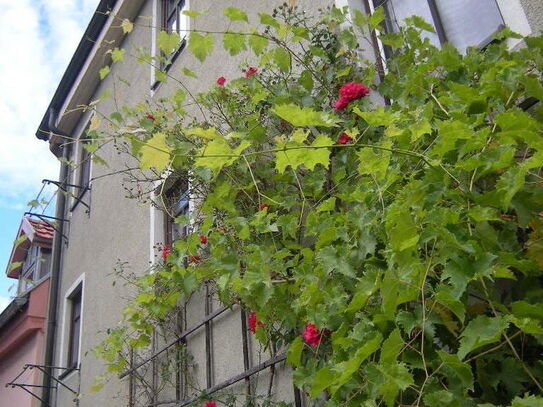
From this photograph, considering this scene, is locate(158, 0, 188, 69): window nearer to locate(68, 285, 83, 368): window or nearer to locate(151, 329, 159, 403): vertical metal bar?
locate(151, 329, 159, 403): vertical metal bar

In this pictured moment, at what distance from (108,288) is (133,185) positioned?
3.63ft

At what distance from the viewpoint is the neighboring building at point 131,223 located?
3314mm

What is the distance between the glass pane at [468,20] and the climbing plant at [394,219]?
0.21 m

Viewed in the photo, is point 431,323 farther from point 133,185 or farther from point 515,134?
point 133,185

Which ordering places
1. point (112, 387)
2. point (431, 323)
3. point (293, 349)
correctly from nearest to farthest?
point (431, 323)
point (293, 349)
point (112, 387)

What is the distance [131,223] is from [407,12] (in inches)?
145

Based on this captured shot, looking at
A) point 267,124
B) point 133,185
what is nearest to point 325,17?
point 267,124

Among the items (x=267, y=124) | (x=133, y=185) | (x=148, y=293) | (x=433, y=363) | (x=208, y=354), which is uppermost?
(x=133, y=185)

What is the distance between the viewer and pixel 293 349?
2.63 meters

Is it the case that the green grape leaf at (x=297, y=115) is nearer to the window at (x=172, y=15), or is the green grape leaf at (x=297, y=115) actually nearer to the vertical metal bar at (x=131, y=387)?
the vertical metal bar at (x=131, y=387)

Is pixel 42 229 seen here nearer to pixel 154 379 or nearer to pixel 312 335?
pixel 154 379

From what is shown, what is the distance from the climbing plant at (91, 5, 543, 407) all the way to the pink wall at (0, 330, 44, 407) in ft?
19.6

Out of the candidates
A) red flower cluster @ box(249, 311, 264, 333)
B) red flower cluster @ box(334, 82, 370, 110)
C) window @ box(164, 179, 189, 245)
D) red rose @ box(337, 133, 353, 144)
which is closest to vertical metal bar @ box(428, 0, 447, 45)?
red flower cluster @ box(334, 82, 370, 110)

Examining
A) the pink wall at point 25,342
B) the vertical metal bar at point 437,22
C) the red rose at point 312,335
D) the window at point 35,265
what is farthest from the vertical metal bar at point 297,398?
the window at point 35,265
